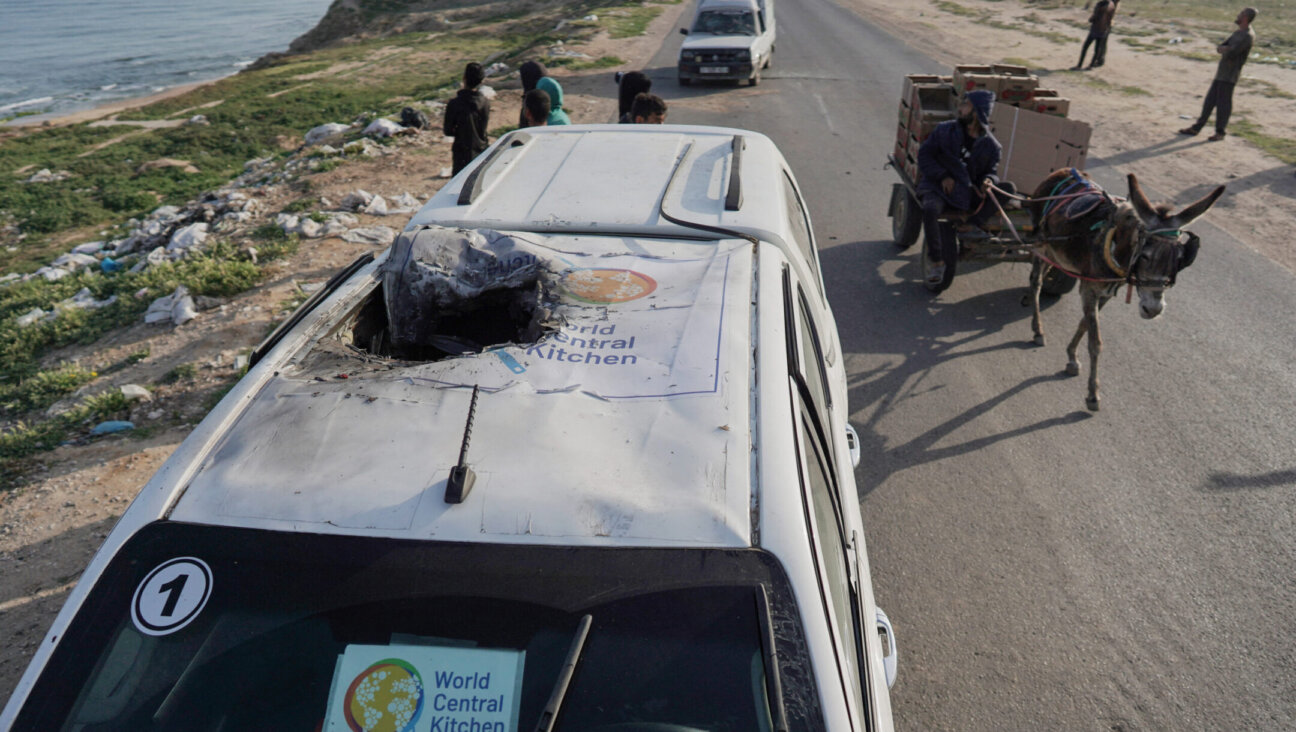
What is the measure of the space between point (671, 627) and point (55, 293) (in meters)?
9.72

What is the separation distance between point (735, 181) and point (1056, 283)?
478 centimetres

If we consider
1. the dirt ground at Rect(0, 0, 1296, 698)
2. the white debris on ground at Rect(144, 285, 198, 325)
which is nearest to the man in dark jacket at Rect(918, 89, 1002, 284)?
the dirt ground at Rect(0, 0, 1296, 698)

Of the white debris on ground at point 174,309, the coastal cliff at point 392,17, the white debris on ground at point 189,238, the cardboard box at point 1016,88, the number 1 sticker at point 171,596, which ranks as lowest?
the white debris on ground at point 174,309

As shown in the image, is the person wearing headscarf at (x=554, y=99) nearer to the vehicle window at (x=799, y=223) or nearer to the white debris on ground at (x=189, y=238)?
the vehicle window at (x=799, y=223)

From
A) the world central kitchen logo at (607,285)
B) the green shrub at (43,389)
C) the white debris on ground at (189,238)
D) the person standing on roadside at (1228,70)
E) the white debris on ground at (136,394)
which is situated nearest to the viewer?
the world central kitchen logo at (607,285)

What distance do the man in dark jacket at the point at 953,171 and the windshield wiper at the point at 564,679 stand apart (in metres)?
5.78

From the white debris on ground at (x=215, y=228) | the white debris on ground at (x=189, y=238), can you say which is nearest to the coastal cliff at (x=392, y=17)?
the white debris on ground at (x=215, y=228)

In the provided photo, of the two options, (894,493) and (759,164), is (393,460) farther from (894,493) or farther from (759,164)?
(894,493)

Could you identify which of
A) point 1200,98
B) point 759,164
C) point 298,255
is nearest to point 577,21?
point 1200,98

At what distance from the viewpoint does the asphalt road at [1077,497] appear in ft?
11.5

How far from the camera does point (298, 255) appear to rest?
8.03 metres

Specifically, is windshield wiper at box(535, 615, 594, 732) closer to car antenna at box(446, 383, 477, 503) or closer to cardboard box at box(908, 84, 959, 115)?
car antenna at box(446, 383, 477, 503)

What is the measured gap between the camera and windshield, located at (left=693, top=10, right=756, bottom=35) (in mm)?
17922

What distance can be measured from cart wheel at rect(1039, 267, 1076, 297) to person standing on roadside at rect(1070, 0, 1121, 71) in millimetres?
14103
